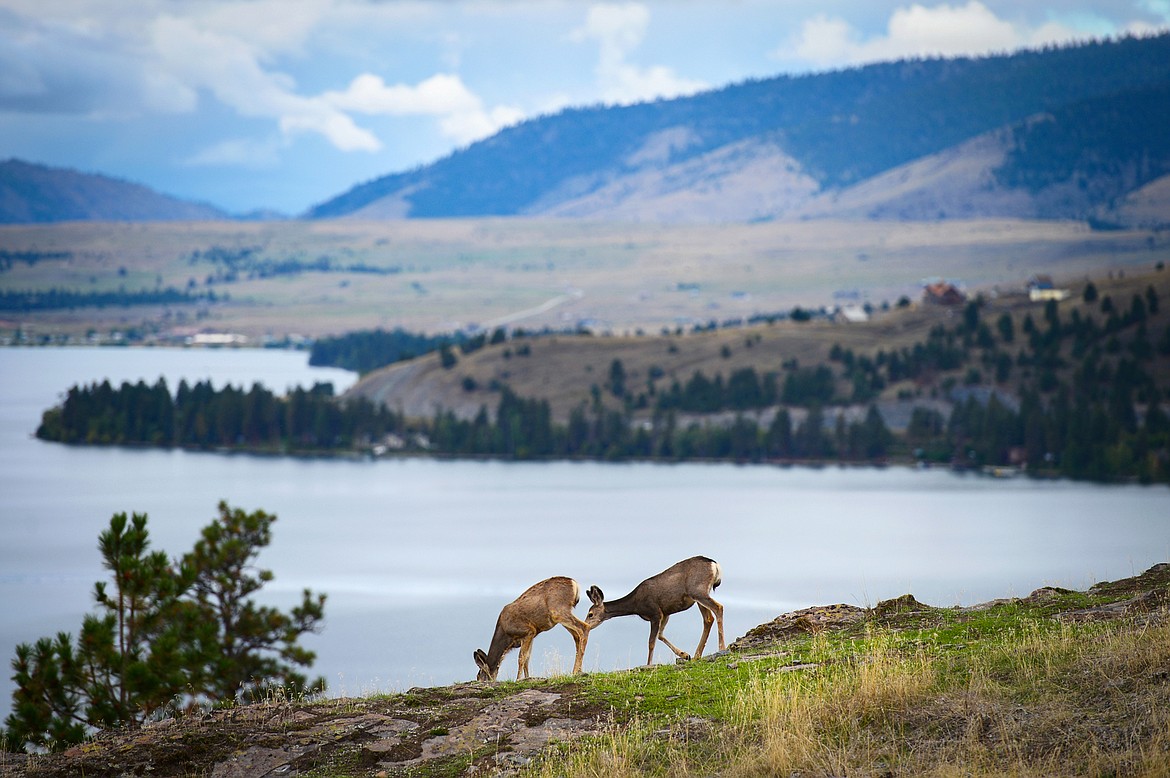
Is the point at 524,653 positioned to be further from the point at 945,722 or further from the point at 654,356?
the point at 654,356

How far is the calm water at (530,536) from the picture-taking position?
5928 centimetres

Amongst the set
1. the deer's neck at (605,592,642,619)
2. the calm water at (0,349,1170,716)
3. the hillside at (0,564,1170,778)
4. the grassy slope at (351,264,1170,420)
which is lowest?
the calm water at (0,349,1170,716)

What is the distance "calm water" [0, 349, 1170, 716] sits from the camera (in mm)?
59281

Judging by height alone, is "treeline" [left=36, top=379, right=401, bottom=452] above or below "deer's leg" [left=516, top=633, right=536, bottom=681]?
above

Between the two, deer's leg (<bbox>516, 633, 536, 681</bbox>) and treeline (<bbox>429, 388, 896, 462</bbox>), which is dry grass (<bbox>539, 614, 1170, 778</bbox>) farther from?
treeline (<bbox>429, 388, 896, 462</bbox>)

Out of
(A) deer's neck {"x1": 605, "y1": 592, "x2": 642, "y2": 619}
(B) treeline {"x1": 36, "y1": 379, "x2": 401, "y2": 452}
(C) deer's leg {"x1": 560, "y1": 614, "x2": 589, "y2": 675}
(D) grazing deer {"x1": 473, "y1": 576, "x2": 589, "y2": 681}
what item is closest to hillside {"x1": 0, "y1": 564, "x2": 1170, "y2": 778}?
(C) deer's leg {"x1": 560, "y1": 614, "x2": 589, "y2": 675}

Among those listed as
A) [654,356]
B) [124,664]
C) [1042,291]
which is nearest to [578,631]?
[124,664]

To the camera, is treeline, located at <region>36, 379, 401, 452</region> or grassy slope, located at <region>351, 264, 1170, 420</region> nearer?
treeline, located at <region>36, 379, 401, 452</region>

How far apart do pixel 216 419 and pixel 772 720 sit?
14871cm

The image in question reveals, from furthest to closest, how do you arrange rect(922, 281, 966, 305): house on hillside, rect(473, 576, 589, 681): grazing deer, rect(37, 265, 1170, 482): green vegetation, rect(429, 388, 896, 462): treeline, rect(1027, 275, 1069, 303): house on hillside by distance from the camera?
1. rect(922, 281, 966, 305): house on hillside
2. rect(1027, 275, 1069, 303): house on hillside
3. rect(429, 388, 896, 462): treeline
4. rect(37, 265, 1170, 482): green vegetation
5. rect(473, 576, 589, 681): grazing deer

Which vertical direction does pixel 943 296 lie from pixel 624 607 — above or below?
above

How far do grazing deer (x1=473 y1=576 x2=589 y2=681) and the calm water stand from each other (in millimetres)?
20117

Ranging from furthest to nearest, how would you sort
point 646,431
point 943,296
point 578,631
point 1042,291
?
point 1042,291
point 943,296
point 646,431
point 578,631

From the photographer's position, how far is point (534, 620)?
16.0m
